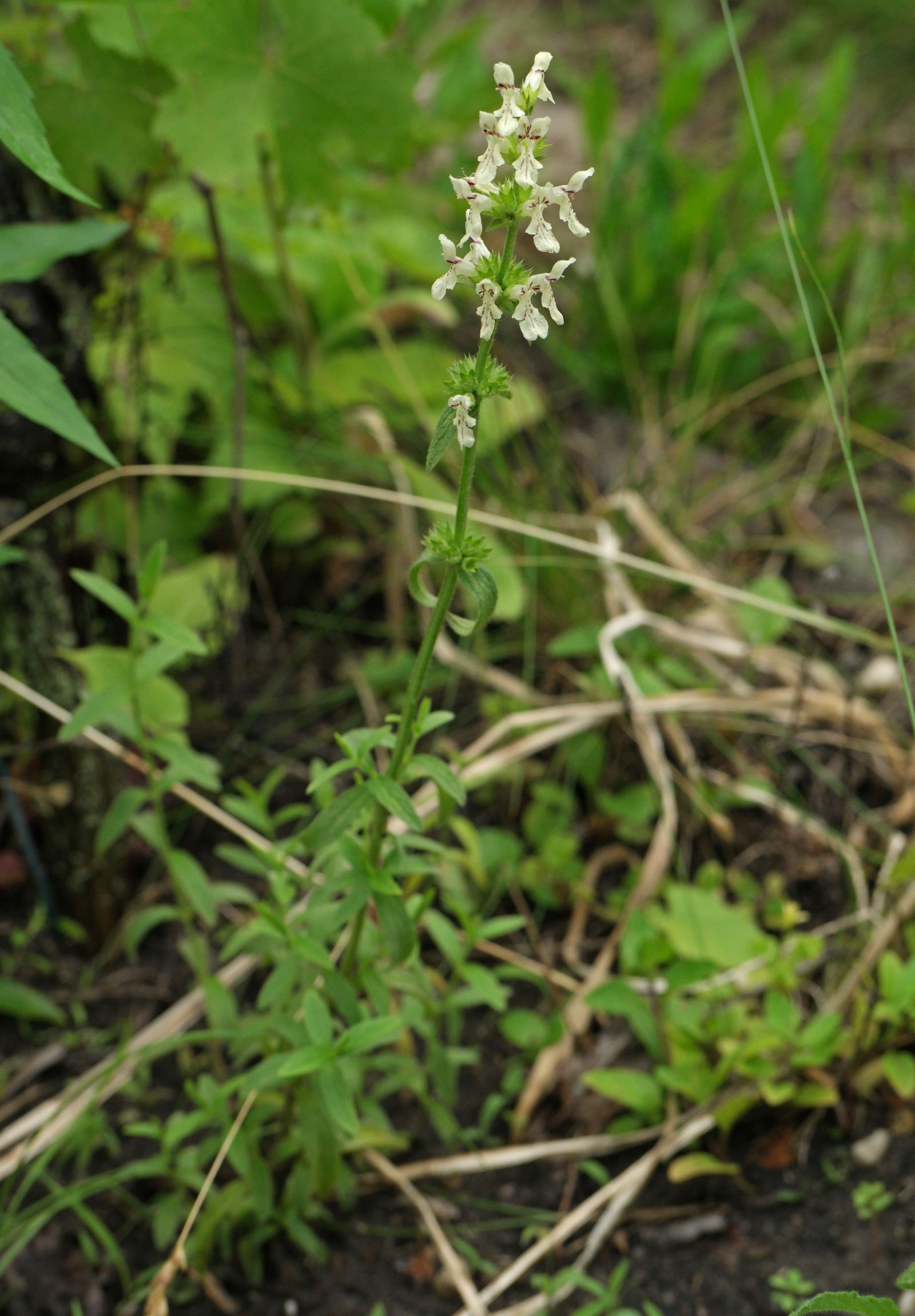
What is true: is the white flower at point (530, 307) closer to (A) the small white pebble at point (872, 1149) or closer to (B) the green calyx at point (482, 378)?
(B) the green calyx at point (482, 378)

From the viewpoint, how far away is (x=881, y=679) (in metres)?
2.18

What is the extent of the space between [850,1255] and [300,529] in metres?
1.55

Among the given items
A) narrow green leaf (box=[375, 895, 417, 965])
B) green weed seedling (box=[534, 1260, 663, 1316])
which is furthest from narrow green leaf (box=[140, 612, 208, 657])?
green weed seedling (box=[534, 1260, 663, 1316])

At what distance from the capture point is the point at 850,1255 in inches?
55.1

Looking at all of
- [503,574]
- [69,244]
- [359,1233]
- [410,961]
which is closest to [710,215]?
[503,574]

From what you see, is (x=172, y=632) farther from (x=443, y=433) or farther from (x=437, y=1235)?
(x=437, y=1235)

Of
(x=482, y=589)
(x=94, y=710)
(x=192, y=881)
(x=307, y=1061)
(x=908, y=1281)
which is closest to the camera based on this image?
(x=908, y=1281)

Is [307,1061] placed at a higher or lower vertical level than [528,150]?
lower

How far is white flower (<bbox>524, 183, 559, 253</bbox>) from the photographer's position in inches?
37.2

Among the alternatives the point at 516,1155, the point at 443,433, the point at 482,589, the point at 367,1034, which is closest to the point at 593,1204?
the point at 516,1155

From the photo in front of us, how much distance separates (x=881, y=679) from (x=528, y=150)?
1.54 metres

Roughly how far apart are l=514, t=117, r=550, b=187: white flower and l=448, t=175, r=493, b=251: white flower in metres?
0.03

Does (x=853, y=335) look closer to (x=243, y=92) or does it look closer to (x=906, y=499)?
(x=906, y=499)

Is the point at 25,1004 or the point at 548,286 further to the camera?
the point at 25,1004
